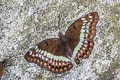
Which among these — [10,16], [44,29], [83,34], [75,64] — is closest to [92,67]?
[75,64]

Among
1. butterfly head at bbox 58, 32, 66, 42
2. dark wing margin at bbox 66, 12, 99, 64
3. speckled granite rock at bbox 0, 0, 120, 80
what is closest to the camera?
dark wing margin at bbox 66, 12, 99, 64

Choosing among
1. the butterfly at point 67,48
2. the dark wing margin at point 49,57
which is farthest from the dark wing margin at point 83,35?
the dark wing margin at point 49,57

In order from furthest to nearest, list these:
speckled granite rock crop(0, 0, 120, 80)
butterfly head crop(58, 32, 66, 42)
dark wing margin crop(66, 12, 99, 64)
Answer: speckled granite rock crop(0, 0, 120, 80)
butterfly head crop(58, 32, 66, 42)
dark wing margin crop(66, 12, 99, 64)

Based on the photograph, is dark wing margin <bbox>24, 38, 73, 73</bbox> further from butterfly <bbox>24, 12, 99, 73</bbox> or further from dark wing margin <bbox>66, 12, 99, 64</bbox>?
dark wing margin <bbox>66, 12, 99, 64</bbox>

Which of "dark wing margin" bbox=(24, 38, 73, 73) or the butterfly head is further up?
the butterfly head

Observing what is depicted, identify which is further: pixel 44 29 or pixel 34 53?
pixel 44 29

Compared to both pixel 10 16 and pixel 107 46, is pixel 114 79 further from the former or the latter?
pixel 10 16

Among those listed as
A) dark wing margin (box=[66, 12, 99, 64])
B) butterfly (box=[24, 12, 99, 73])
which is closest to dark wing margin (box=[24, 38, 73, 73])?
butterfly (box=[24, 12, 99, 73])
